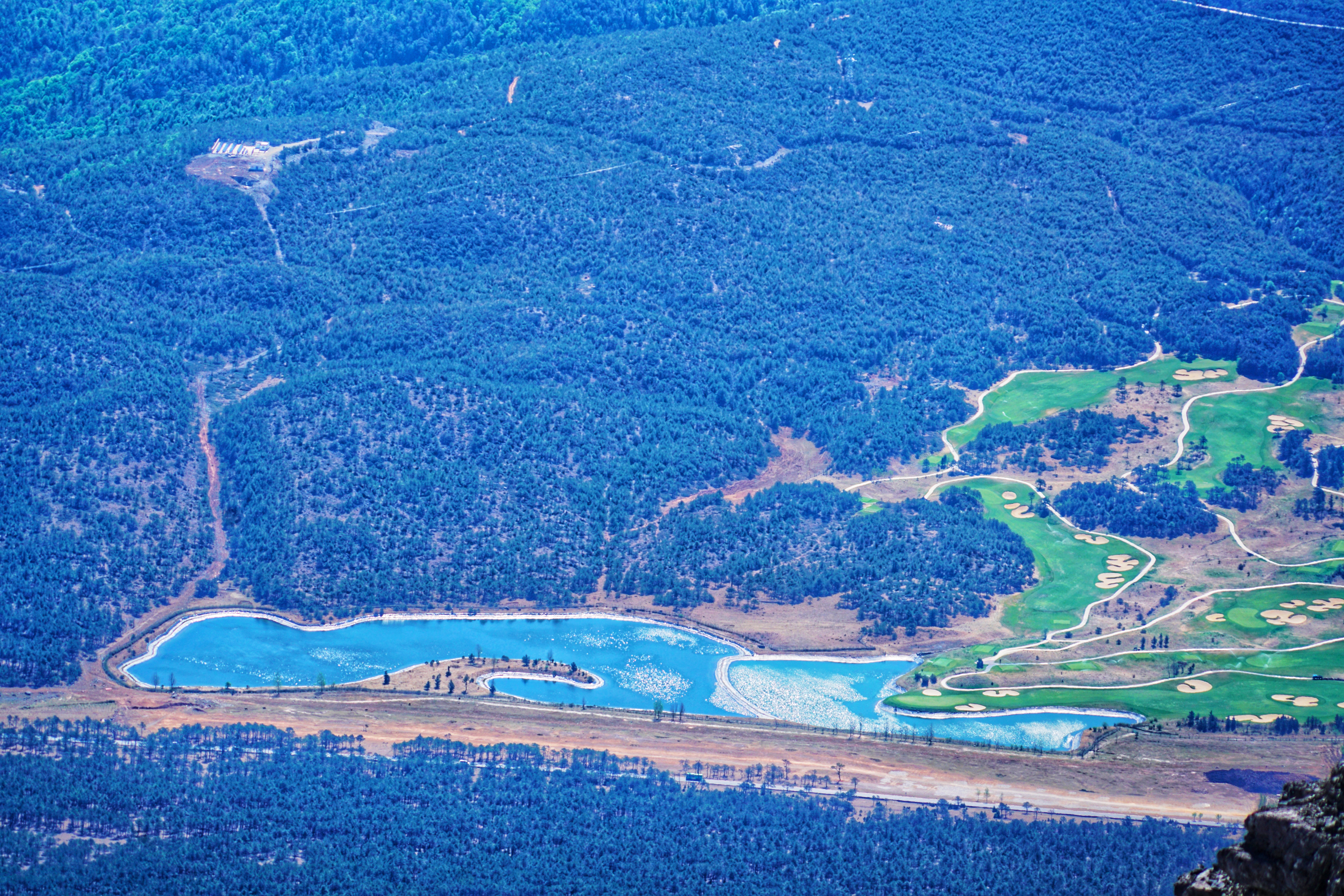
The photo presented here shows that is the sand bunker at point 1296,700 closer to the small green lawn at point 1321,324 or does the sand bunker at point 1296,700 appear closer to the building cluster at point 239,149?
the small green lawn at point 1321,324

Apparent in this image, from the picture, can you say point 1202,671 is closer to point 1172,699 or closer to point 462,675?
point 1172,699

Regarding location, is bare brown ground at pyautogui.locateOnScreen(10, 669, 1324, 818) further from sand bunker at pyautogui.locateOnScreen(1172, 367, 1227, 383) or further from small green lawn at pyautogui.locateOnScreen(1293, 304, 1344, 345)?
small green lawn at pyautogui.locateOnScreen(1293, 304, 1344, 345)

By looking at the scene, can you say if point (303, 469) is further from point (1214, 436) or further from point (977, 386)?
point (1214, 436)

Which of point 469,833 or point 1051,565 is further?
point 1051,565

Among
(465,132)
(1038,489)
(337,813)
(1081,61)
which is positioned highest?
(1081,61)

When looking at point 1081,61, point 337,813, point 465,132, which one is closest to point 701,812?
point 337,813

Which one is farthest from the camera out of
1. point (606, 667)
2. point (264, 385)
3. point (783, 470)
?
point (264, 385)

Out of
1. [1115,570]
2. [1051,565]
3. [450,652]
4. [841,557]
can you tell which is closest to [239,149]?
[450,652]
